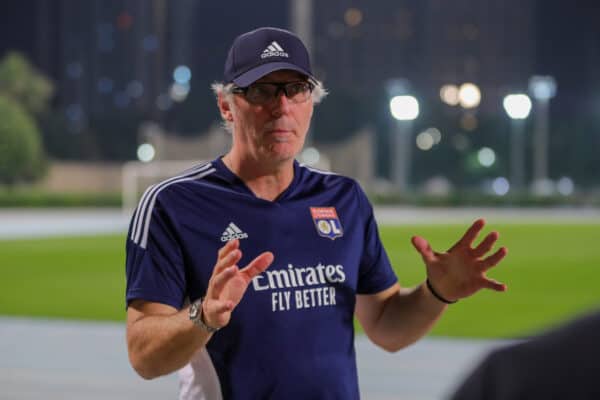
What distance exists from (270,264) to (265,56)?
0.61m

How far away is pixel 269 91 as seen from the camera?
3010 millimetres

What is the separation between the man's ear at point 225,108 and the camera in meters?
3.17

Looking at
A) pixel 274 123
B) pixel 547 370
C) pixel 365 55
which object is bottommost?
pixel 547 370

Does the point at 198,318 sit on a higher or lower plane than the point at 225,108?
lower

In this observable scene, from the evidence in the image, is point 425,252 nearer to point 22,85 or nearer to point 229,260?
point 229,260

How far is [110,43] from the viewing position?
459 feet

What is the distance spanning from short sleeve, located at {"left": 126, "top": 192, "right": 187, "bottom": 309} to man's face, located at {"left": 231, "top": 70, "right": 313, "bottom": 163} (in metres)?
0.33

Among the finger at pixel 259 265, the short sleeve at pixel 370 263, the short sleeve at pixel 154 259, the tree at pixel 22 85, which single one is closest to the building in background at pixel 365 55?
the tree at pixel 22 85

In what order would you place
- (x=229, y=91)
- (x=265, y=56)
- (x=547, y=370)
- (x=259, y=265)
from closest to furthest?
(x=547, y=370)
(x=259, y=265)
(x=265, y=56)
(x=229, y=91)

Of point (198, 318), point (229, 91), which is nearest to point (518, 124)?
point (229, 91)

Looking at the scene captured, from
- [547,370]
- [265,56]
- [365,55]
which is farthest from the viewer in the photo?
[365,55]

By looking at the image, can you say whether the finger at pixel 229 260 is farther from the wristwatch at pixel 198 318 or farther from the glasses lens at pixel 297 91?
the glasses lens at pixel 297 91

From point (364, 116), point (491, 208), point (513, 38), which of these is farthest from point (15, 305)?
point (513, 38)

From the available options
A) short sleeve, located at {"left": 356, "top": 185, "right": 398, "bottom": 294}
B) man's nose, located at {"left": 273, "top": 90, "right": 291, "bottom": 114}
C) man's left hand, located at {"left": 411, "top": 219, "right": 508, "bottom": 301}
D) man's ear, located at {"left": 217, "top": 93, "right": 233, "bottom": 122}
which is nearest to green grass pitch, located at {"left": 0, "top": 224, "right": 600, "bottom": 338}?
short sleeve, located at {"left": 356, "top": 185, "right": 398, "bottom": 294}
